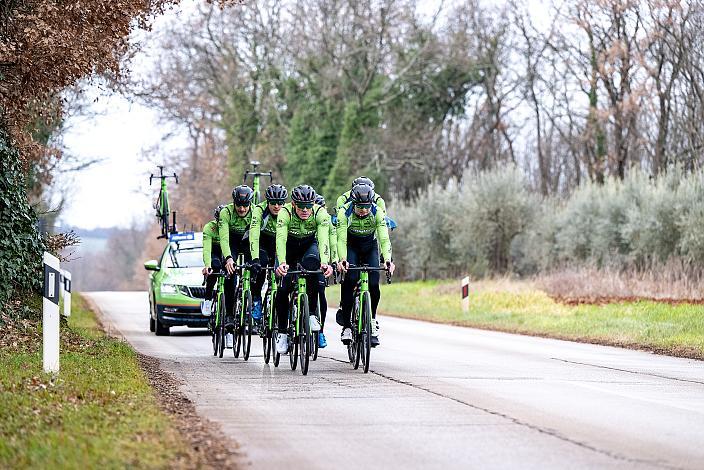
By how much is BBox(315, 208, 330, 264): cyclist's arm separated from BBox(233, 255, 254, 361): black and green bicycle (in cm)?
222

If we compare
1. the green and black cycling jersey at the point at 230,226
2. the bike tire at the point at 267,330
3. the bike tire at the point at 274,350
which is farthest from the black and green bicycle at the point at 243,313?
the bike tire at the point at 274,350

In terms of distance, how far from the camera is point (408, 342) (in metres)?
20.2

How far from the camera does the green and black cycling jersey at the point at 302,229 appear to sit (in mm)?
14234

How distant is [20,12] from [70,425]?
1002cm

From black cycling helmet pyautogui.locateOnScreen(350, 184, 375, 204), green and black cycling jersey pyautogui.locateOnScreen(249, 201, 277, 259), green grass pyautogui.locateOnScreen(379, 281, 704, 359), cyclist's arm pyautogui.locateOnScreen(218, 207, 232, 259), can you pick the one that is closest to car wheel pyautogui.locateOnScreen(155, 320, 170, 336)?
cyclist's arm pyautogui.locateOnScreen(218, 207, 232, 259)

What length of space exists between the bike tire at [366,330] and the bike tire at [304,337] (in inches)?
25.0

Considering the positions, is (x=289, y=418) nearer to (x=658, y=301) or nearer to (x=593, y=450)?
(x=593, y=450)

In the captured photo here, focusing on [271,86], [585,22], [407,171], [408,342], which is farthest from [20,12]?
[407,171]

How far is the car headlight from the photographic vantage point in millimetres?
22031

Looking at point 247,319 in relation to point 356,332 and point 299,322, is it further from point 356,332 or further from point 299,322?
point 356,332

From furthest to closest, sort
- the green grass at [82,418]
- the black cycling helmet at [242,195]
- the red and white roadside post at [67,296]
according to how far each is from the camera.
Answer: the red and white roadside post at [67,296]
the black cycling helmet at [242,195]
the green grass at [82,418]

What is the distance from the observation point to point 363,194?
553 inches

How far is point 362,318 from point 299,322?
2.45 feet

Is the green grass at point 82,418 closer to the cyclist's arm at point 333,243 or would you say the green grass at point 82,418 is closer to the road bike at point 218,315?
the cyclist's arm at point 333,243
